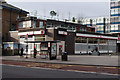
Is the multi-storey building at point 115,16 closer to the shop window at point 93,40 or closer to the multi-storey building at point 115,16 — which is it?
the multi-storey building at point 115,16

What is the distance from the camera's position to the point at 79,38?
44.1 metres

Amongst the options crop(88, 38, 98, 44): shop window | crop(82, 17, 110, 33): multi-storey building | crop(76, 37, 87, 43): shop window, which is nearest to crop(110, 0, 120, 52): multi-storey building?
crop(82, 17, 110, 33): multi-storey building

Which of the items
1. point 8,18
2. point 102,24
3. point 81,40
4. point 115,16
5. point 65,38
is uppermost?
point 115,16

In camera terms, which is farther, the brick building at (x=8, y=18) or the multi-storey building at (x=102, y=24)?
the multi-storey building at (x=102, y=24)

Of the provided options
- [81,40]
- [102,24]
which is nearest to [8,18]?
[81,40]

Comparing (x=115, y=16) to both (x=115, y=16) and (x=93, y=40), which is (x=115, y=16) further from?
(x=93, y=40)

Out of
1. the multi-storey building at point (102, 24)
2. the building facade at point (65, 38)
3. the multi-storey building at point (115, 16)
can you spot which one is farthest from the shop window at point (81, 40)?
Answer: the multi-storey building at point (102, 24)

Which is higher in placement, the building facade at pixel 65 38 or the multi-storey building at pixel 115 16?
the multi-storey building at pixel 115 16

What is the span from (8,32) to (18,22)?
14.1 feet

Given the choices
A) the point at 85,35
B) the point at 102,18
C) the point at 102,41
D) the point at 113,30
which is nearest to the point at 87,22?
the point at 102,18

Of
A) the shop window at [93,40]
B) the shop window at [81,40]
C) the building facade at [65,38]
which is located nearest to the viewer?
the building facade at [65,38]

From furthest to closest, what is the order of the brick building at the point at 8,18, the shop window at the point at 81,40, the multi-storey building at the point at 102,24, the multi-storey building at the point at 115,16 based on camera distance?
1. the multi-storey building at the point at 102,24
2. the multi-storey building at the point at 115,16
3. the brick building at the point at 8,18
4. the shop window at the point at 81,40

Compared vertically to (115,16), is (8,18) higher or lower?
lower

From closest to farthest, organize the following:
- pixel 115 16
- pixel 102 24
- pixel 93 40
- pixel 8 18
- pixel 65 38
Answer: pixel 65 38 < pixel 8 18 < pixel 93 40 < pixel 115 16 < pixel 102 24
